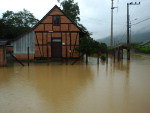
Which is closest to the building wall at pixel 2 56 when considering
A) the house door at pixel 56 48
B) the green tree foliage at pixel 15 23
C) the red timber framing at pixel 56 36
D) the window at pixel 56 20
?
the red timber framing at pixel 56 36

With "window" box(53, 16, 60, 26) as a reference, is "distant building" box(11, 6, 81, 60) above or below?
below

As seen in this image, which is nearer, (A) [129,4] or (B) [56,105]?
(B) [56,105]

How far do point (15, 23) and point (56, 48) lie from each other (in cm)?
2272

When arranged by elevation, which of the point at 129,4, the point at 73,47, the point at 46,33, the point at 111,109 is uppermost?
the point at 129,4

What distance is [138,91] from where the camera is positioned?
898 centimetres

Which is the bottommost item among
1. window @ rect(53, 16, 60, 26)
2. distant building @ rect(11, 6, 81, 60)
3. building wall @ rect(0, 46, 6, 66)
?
building wall @ rect(0, 46, 6, 66)

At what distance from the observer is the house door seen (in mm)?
25266

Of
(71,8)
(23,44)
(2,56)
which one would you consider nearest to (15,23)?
(71,8)

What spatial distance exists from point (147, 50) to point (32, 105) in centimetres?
4560

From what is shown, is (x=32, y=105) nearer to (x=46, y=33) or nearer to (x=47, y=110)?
(x=47, y=110)

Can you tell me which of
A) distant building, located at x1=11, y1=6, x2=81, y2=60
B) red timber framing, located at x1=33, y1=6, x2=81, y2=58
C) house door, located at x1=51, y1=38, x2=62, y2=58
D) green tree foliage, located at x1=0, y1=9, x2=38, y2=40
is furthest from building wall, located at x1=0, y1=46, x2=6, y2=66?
green tree foliage, located at x1=0, y1=9, x2=38, y2=40

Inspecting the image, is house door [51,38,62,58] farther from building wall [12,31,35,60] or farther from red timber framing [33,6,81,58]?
building wall [12,31,35,60]

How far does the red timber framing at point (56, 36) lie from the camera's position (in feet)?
81.5

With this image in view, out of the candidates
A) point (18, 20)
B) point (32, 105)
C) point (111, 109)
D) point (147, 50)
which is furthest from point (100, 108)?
point (147, 50)
